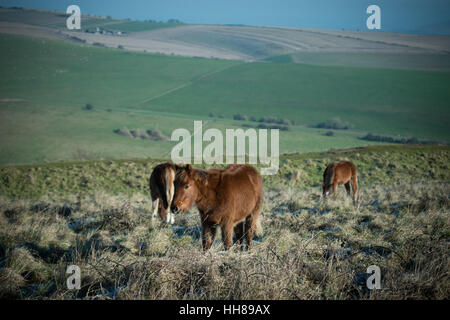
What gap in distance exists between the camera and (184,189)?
217 inches

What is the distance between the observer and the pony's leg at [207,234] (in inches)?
228

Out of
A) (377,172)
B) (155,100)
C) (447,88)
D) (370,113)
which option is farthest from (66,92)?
(447,88)

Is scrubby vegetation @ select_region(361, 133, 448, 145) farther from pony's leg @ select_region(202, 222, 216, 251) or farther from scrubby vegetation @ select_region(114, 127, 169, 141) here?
pony's leg @ select_region(202, 222, 216, 251)

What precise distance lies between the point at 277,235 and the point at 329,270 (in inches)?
101

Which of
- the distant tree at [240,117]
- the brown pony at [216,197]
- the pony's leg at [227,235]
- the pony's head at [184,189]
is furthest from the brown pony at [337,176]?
the distant tree at [240,117]

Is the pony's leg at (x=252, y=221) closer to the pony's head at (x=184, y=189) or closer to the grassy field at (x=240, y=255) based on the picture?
the grassy field at (x=240, y=255)

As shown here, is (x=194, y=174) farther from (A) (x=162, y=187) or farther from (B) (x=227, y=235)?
(A) (x=162, y=187)

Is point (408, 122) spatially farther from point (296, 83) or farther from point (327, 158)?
point (327, 158)

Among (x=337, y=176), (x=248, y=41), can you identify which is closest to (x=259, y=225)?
(x=337, y=176)

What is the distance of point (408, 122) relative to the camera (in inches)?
2682

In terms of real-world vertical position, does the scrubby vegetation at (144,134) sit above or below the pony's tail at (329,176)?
below

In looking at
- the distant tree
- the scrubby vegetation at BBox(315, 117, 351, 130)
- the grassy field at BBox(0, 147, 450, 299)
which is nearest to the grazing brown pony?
the grassy field at BBox(0, 147, 450, 299)

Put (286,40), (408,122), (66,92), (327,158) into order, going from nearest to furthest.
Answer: (327,158) < (408,122) < (66,92) < (286,40)

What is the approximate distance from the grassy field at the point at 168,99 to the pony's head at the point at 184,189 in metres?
38.9
